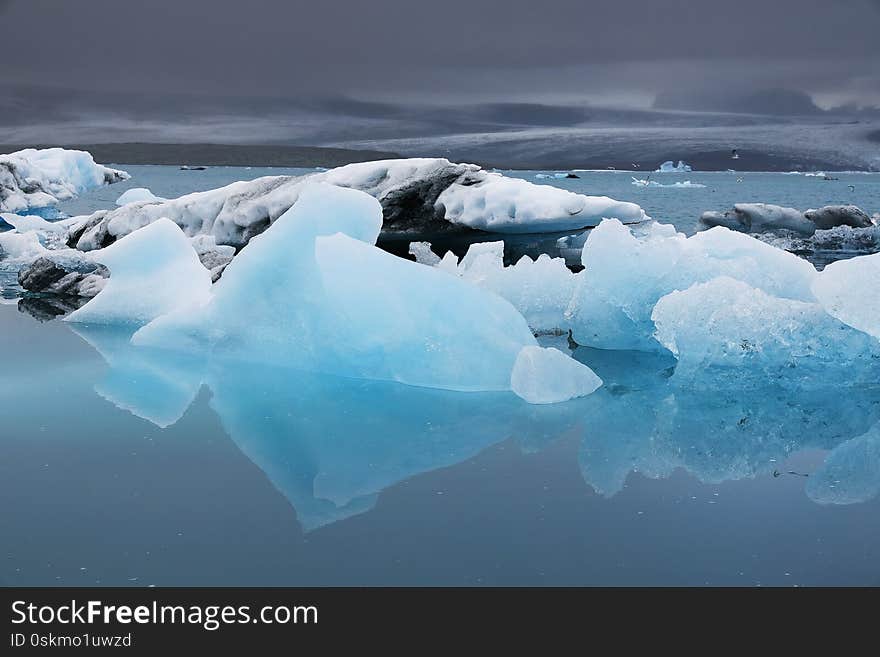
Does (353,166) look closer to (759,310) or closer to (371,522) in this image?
(759,310)

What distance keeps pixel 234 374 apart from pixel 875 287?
15.0 ft

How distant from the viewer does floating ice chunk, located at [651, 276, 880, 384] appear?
6625mm

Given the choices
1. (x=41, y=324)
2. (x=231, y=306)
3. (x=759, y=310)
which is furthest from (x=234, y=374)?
(x=759, y=310)

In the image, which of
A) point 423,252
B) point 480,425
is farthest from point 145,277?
point 480,425

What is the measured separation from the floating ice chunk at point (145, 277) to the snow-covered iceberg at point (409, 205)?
195 inches

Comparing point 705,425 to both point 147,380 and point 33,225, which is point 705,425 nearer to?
point 147,380

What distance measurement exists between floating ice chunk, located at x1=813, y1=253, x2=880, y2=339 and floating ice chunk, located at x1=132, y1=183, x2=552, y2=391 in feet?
7.04

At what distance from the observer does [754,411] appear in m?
5.87

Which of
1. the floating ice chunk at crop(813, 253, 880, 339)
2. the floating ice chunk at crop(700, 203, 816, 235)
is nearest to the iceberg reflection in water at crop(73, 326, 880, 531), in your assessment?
the floating ice chunk at crop(813, 253, 880, 339)

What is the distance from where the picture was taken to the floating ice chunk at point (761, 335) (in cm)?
662

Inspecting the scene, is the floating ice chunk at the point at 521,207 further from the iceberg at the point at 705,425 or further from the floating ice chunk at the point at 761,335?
the floating ice chunk at the point at 761,335

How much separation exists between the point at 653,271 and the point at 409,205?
24.7 ft

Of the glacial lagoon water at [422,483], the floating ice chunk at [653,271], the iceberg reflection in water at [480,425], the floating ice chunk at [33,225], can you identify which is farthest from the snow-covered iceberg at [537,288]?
the floating ice chunk at [33,225]

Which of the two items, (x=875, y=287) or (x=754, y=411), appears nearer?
(x=754, y=411)
